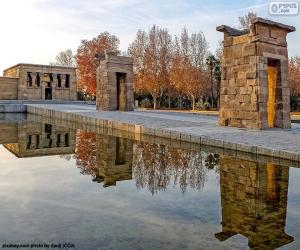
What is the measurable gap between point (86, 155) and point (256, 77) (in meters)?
6.89

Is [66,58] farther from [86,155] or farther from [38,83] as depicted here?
[86,155]

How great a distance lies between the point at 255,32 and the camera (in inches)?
467

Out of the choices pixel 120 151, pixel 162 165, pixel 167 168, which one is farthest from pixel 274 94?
pixel 167 168

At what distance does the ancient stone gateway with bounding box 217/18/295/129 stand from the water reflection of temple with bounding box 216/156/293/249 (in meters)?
5.81

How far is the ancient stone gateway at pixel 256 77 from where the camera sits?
38.7ft

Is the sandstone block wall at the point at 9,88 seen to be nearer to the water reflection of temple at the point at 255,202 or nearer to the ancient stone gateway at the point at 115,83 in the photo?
the ancient stone gateway at the point at 115,83

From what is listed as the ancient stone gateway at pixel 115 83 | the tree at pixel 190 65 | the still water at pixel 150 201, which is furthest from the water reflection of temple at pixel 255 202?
the tree at pixel 190 65

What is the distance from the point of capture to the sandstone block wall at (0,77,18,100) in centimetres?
3756

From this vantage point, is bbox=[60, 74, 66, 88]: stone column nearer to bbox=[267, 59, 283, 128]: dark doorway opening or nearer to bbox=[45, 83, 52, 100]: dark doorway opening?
bbox=[45, 83, 52, 100]: dark doorway opening

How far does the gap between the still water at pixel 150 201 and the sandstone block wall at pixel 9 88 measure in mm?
32782

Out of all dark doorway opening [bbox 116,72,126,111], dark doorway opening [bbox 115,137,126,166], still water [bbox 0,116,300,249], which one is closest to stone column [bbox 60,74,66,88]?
dark doorway opening [bbox 116,72,126,111]

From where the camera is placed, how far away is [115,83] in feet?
74.9

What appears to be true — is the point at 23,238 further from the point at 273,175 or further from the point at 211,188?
the point at 273,175

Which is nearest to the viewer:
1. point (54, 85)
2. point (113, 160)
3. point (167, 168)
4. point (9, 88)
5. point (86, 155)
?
point (167, 168)
